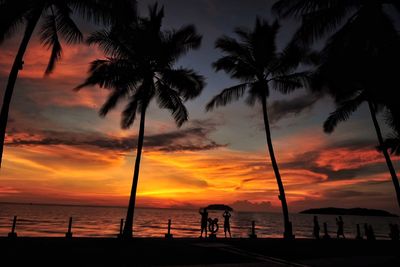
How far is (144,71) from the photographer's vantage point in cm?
2169

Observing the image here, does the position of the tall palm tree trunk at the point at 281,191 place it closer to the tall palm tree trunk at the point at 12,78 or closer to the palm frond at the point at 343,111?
the palm frond at the point at 343,111

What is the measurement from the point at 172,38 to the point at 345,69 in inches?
461

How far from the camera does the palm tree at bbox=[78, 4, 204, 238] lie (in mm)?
21031

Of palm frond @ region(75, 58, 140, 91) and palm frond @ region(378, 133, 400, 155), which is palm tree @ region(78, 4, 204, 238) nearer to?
palm frond @ region(75, 58, 140, 91)

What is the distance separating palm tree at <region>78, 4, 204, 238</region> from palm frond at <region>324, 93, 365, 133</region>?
952 cm

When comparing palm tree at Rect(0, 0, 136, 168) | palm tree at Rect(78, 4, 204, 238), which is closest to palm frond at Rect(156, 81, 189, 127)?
palm tree at Rect(78, 4, 204, 238)

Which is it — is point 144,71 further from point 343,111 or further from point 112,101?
point 343,111

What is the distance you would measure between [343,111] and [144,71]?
45.3ft

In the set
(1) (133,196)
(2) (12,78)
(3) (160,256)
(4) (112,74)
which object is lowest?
(3) (160,256)

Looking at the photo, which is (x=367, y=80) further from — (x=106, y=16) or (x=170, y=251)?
(x=106, y=16)

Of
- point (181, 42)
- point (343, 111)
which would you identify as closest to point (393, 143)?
point (343, 111)

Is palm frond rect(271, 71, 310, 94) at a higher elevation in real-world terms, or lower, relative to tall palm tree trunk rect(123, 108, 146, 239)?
higher

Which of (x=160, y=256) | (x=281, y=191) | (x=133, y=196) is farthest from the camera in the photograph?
(x=281, y=191)

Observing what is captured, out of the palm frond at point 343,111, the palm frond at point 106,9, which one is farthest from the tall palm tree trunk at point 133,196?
the palm frond at point 343,111
